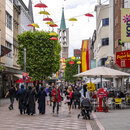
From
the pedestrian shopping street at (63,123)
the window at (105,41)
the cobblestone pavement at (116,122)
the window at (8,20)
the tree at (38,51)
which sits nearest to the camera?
the cobblestone pavement at (116,122)

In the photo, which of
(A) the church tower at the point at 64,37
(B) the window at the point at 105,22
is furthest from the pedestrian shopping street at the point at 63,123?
(A) the church tower at the point at 64,37

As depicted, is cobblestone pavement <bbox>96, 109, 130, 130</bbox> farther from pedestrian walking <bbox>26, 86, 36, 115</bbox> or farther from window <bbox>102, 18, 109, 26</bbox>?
window <bbox>102, 18, 109, 26</bbox>

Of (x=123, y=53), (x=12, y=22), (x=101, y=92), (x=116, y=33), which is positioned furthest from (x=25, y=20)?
(x=101, y=92)

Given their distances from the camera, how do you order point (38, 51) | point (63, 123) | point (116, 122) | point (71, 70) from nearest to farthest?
point (116, 122), point (63, 123), point (38, 51), point (71, 70)

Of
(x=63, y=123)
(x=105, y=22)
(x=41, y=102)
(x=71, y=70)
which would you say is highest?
(x=105, y=22)

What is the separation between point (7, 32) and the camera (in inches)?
1587

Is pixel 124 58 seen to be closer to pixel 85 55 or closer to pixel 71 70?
pixel 85 55

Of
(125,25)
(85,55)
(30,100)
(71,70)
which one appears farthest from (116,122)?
(71,70)

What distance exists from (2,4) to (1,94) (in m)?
11.8

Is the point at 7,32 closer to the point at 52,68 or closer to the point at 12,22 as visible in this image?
the point at 12,22

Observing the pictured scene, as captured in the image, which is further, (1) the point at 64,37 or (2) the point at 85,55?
(1) the point at 64,37

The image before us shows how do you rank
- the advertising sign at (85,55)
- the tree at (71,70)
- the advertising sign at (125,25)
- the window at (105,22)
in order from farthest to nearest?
the tree at (71,70), the window at (105,22), the advertising sign at (85,55), the advertising sign at (125,25)

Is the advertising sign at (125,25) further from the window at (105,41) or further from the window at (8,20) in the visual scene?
the window at (105,41)

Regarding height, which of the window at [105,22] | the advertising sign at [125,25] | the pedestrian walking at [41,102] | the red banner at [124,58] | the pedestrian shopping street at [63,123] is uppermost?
the window at [105,22]
